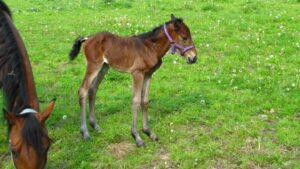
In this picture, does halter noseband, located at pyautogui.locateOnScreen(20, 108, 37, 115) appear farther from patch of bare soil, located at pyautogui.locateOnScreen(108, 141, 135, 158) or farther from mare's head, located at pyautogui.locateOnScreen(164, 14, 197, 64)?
mare's head, located at pyautogui.locateOnScreen(164, 14, 197, 64)

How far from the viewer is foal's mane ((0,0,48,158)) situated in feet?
16.9

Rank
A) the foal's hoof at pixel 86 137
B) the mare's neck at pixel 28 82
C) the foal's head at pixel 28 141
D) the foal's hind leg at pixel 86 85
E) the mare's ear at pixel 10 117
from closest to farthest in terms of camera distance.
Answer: the foal's head at pixel 28 141, the mare's ear at pixel 10 117, the mare's neck at pixel 28 82, the foal's hind leg at pixel 86 85, the foal's hoof at pixel 86 137

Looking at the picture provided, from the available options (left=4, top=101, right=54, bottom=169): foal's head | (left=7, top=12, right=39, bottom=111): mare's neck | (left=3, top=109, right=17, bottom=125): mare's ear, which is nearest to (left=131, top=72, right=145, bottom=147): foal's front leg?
(left=7, top=12, right=39, bottom=111): mare's neck

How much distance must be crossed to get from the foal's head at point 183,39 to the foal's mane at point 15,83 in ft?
7.80

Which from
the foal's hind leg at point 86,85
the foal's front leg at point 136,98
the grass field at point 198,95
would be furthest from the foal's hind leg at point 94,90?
the foal's front leg at point 136,98

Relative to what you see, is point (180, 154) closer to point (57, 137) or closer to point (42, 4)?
point (57, 137)

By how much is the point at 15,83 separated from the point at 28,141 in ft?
3.79

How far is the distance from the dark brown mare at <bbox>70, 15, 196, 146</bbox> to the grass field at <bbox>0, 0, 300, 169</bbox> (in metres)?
0.78

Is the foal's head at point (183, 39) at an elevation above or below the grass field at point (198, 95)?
above

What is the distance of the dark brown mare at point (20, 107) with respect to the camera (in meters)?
5.13

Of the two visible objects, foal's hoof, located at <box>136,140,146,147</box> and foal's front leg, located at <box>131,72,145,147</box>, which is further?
foal's hoof, located at <box>136,140,146,147</box>

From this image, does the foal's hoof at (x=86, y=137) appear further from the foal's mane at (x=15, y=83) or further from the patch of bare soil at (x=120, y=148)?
the foal's mane at (x=15, y=83)

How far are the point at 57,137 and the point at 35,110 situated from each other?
7.90 ft

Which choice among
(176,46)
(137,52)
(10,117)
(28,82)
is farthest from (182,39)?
(10,117)
